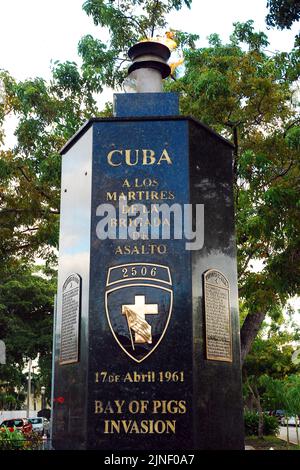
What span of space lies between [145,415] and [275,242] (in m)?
7.89

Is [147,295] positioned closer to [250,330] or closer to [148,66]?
[148,66]

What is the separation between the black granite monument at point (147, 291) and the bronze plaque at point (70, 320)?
0.05 ft

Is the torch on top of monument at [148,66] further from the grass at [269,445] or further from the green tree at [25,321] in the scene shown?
the green tree at [25,321]

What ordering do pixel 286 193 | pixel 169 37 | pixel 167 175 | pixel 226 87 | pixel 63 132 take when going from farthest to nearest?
pixel 63 132
pixel 226 87
pixel 286 193
pixel 169 37
pixel 167 175

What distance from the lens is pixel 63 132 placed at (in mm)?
14422

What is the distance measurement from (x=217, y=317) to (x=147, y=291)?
83 cm

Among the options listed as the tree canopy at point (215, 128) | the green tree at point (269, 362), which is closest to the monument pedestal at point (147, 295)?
the tree canopy at point (215, 128)

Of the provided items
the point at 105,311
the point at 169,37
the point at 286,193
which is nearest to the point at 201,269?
the point at 105,311

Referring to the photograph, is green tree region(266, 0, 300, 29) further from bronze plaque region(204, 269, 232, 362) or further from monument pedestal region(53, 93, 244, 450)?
bronze plaque region(204, 269, 232, 362)

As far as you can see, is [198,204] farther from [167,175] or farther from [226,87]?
[226,87]

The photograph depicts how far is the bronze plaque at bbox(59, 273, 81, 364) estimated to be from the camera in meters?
5.89

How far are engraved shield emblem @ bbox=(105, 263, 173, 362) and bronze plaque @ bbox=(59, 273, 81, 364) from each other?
0.43 m

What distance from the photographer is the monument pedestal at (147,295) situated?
537cm

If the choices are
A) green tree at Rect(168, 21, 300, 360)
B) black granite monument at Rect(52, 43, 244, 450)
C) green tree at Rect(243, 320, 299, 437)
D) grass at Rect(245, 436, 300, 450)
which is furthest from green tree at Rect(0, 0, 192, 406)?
green tree at Rect(243, 320, 299, 437)
